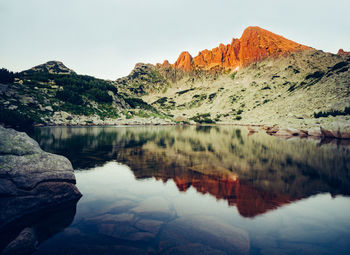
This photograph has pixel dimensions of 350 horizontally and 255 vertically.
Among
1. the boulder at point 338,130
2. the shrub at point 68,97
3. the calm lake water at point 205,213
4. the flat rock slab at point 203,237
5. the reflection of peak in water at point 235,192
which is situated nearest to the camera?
the flat rock slab at point 203,237

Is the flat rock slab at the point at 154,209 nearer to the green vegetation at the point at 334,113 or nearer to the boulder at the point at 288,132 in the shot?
the boulder at the point at 288,132

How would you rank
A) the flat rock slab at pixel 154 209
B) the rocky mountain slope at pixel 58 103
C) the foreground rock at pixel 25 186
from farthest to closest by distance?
the rocky mountain slope at pixel 58 103
the flat rock slab at pixel 154 209
the foreground rock at pixel 25 186

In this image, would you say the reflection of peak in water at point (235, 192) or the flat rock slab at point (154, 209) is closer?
the flat rock slab at point (154, 209)

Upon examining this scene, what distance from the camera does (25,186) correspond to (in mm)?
8992

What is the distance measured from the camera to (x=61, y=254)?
6.25 meters

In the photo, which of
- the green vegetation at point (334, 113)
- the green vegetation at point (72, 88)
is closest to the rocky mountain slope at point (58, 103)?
the green vegetation at point (72, 88)

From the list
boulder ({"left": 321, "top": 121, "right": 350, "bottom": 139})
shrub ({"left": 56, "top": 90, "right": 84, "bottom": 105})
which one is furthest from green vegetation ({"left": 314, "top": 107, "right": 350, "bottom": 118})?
shrub ({"left": 56, "top": 90, "right": 84, "bottom": 105})

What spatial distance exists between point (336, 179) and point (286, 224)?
10616 mm

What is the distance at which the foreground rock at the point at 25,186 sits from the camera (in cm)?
768

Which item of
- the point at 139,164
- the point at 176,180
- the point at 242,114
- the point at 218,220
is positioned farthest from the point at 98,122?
the point at 242,114

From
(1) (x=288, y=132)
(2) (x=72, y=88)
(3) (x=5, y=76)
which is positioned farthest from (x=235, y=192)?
(2) (x=72, y=88)

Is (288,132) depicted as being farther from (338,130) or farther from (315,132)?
(338,130)

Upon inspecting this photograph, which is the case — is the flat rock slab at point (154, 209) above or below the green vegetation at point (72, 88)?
below

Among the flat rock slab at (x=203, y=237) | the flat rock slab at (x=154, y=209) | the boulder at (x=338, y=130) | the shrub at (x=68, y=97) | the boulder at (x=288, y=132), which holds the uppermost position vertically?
the shrub at (x=68, y=97)
